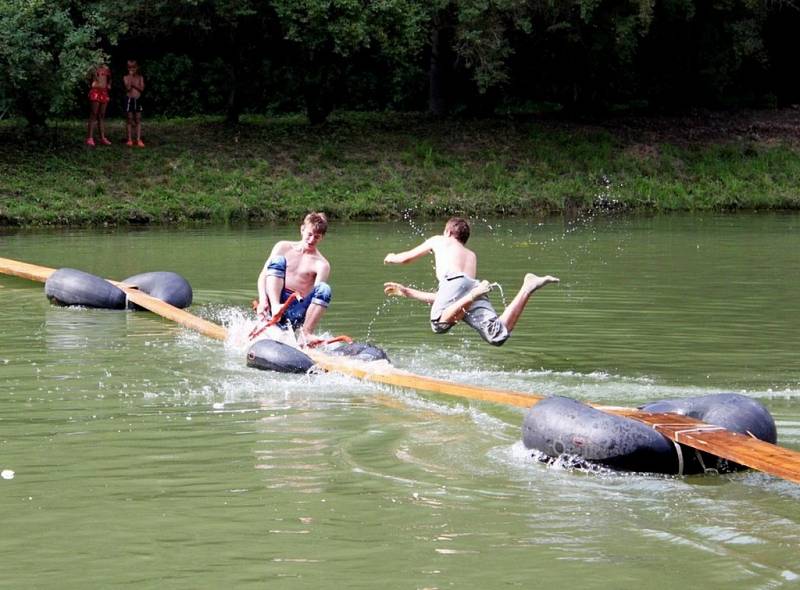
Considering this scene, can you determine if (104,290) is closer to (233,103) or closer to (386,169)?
(386,169)

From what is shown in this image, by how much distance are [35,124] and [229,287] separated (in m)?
15.0

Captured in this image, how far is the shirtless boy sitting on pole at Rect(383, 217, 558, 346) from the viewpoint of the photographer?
1203 centimetres

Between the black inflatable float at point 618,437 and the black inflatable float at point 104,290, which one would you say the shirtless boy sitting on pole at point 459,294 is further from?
the black inflatable float at point 104,290

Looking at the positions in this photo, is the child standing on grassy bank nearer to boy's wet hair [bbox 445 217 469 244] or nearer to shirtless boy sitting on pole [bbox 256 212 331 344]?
shirtless boy sitting on pole [bbox 256 212 331 344]

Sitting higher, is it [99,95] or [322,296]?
[99,95]

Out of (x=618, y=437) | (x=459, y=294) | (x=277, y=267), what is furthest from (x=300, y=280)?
(x=618, y=437)

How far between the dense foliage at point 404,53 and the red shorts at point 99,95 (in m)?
0.47

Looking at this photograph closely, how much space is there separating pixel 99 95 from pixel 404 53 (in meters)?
6.64

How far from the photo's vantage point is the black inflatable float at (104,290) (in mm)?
16359

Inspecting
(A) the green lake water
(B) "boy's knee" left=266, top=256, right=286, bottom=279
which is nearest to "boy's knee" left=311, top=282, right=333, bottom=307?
(B) "boy's knee" left=266, top=256, right=286, bottom=279

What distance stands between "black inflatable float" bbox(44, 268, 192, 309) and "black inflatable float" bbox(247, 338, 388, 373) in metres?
4.28

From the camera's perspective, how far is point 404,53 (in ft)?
104

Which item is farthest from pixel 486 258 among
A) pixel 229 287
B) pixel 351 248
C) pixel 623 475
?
pixel 623 475

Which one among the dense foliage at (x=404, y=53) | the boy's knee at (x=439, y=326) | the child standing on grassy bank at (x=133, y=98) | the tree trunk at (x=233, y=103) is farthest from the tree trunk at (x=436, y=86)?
the boy's knee at (x=439, y=326)
